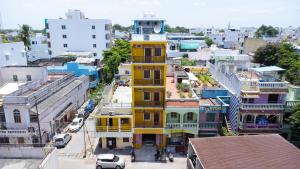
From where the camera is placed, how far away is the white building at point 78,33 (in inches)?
2648

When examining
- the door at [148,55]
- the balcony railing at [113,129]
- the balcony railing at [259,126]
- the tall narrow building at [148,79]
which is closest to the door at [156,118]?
the tall narrow building at [148,79]

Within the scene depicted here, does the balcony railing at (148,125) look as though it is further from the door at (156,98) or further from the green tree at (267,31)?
the green tree at (267,31)

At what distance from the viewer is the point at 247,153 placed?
17781 millimetres

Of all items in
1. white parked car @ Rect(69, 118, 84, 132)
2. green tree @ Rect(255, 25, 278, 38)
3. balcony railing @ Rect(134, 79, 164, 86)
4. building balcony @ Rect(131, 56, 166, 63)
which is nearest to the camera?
building balcony @ Rect(131, 56, 166, 63)

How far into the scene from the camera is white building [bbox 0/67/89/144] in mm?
27375

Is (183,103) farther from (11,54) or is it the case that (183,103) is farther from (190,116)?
(11,54)

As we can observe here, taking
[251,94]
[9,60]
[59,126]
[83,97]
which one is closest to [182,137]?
[251,94]

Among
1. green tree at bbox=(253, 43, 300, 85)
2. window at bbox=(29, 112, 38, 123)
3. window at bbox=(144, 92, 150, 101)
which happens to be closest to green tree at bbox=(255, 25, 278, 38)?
green tree at bbox=(253, 43, 300, 85)

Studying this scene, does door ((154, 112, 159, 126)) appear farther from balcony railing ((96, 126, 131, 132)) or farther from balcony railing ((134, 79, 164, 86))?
balcony railing ((134, 79, 164, 86))

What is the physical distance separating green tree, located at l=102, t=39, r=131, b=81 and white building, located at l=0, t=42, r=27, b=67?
17353 mm

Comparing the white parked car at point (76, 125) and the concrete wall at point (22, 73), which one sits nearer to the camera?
the white parked car at point (76, 125)

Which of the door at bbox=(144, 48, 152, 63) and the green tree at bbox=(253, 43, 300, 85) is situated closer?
the door at bbox=(144, 48, 152, 63)

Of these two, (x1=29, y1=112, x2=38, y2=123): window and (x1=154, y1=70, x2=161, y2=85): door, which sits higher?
(x1=154, y1=70, x2=161, y2=85): door

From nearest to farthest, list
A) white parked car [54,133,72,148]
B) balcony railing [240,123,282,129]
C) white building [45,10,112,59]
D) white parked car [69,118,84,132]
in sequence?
balcony railing [240,123,282,129]
white parked car [54,133,72,148]
white parked car [69,118,84,132]
white building [45,10,112,59]
